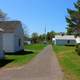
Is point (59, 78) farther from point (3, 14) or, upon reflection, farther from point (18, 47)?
point (3, 14)

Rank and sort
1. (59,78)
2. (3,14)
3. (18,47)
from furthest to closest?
1. (3,14)
2. (18,47)
3. (59,78)

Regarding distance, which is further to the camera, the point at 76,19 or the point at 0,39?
the point at 76,19

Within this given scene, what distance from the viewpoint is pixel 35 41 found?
487 feet

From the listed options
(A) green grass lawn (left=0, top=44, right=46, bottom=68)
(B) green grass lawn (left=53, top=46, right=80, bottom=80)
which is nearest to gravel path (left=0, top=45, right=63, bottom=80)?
(B) green grass lawn (left=53, top=46, right=80, bottom=80)

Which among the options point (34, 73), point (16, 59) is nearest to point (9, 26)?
point (16, 59)

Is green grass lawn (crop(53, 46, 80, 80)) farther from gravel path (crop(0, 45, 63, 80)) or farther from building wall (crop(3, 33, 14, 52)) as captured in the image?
building wall (crop(3, 33, 14, 52))

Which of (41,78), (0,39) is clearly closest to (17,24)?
(0,39)

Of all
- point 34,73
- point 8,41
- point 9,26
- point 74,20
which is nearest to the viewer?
point 34,73

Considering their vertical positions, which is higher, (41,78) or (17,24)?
(17,24)

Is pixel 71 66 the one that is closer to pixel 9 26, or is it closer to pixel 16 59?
pixel 16 59

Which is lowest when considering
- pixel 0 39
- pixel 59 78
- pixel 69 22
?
pixel 59 78

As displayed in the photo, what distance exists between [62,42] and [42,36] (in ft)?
104

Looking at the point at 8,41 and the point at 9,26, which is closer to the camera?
the point at 8,41

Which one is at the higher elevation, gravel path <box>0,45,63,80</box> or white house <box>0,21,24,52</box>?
white house <box>0,21,24,52</box>
